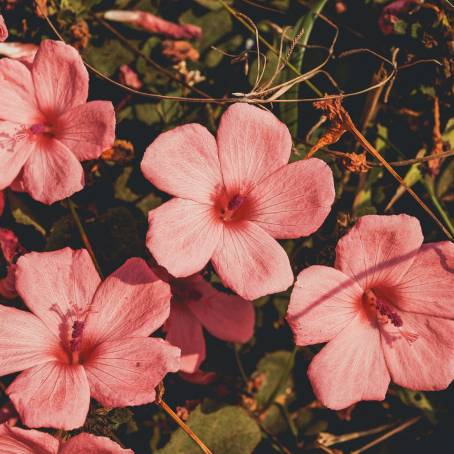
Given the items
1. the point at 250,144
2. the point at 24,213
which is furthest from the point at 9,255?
the point at 250,144

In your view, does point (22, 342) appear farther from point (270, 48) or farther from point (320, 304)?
point (270, 48)

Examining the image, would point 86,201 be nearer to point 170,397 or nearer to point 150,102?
point 150,102

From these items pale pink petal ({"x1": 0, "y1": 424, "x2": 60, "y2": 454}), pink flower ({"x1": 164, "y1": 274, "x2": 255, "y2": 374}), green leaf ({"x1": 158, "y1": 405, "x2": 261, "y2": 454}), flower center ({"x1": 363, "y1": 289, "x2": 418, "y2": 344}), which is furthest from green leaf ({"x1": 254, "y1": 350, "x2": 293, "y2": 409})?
pale pink petal ({"x1": 0, "y1": 424, "x2": 60, "y2": 454})

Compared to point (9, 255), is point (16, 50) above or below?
above

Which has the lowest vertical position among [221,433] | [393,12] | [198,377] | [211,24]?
[221,433]

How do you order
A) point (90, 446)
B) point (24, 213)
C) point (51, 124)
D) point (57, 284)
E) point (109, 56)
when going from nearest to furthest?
point (90, 446)
point (57, 284)
point (51, 124)
point (24, 213)
point (109, 56)

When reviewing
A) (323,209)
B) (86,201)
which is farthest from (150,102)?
(323,209)

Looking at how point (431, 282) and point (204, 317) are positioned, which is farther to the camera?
point (204, 317)
